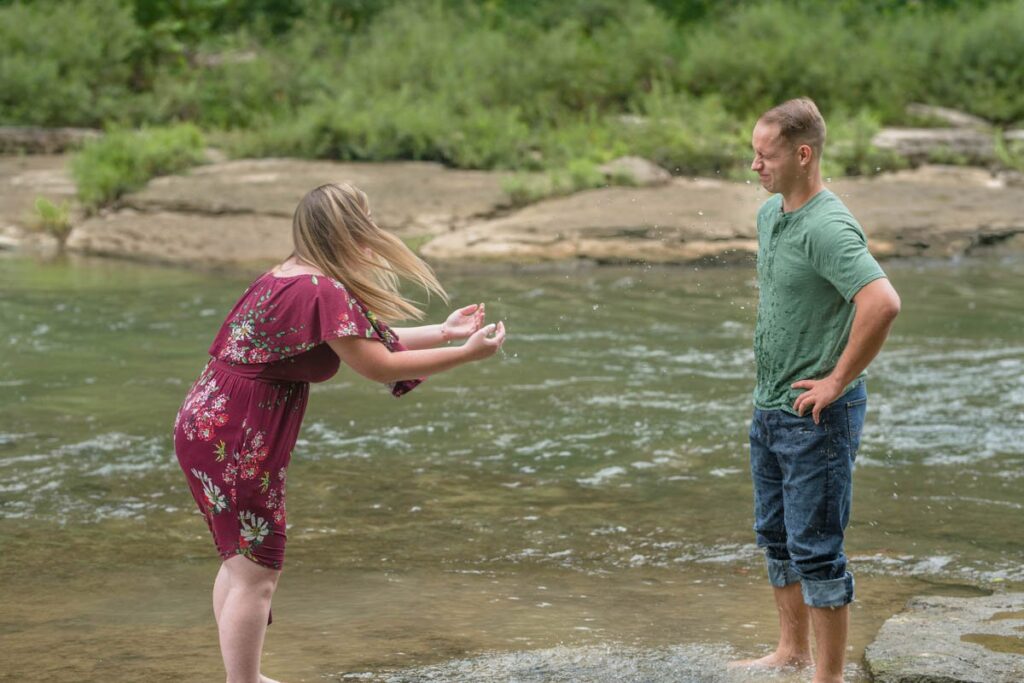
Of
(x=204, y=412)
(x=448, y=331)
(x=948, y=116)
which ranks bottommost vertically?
(x=948, y=116)

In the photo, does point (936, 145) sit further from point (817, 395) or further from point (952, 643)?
point (817, 395)

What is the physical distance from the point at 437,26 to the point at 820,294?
18.6m

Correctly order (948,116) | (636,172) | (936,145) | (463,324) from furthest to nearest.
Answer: (948,116) → (936,145) → (636,172) → (463,324)

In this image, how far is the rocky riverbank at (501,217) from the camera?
14.7m

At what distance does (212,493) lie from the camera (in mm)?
3729

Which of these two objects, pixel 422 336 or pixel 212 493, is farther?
pixel 422 336

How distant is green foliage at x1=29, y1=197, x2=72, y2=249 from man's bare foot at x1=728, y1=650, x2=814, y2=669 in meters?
13.3

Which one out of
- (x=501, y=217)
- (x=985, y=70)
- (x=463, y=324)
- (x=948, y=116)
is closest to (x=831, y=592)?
(x=463, y=324)

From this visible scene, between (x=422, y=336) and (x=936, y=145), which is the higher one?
(x=422, y=336)

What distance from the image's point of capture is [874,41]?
20.7m

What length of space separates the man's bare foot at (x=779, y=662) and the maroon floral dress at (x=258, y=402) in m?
1.53

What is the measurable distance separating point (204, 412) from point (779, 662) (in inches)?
77.4

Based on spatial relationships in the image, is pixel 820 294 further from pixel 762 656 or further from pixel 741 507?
pixel 741 507

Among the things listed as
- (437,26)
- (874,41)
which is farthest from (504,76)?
(874,41)
